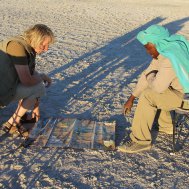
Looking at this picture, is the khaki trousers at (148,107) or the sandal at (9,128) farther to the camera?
the sandal at (9,128)

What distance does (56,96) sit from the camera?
6.27m

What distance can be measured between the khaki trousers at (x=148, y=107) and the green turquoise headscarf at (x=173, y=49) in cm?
19

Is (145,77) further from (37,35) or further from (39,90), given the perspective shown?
(37,35)

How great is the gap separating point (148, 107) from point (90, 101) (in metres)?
1.74

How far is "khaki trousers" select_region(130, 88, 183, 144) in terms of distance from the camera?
4.55 meters

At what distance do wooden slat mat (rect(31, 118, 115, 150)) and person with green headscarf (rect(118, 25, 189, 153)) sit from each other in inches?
12.5

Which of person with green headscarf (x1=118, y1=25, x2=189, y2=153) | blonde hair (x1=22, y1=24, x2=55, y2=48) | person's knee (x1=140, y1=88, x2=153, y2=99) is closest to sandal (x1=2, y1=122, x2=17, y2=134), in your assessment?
blonde hair (x1=22, y1=24, x2=55, y2=48)

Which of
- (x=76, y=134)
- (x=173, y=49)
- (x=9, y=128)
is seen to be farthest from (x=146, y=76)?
(x=9, y=128)

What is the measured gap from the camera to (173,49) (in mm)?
4379

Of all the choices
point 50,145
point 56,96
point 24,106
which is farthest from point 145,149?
point 56,96

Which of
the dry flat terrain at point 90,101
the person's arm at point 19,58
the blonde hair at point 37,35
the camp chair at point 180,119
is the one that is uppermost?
the blonde hair at point 37,35

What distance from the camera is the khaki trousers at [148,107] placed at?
4.55 meters

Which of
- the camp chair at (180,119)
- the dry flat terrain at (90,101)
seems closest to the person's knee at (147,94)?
the camp chair at (180,119)

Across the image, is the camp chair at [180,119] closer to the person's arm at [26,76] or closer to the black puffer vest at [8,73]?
the person's arm at [26,76]
